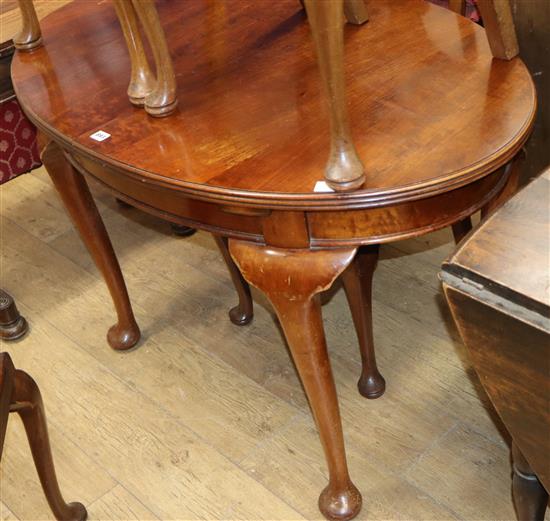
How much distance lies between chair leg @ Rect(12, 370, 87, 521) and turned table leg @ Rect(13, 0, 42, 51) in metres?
0.69

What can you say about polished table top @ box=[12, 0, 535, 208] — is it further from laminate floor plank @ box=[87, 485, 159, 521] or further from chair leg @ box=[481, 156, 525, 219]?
laminate floor plank @ box=[87, 485, 159, 521]

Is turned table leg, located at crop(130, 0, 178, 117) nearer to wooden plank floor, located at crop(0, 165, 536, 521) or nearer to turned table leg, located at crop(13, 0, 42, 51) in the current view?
turned table leg, located at crop(13, 0, 42, 51)

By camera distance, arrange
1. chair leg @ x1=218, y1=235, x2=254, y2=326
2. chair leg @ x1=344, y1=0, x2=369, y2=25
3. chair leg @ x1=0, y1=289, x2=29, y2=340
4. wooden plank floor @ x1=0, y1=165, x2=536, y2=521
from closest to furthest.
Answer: chair leg @ x1=344, y1=0, x2=369, y2=25, wooden plank floor @ x1=0, y1=165, x2=536, y2=521, chair leg @ x1=218, y1=235, x2=254, y2=326, chair leg @ x1=0, y1=289, x2=29, y2=340

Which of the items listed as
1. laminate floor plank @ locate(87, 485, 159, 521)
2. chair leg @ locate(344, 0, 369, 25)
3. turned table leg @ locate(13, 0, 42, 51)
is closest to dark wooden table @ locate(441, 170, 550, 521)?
chair leg @ locate(344, 0, 369, 25)

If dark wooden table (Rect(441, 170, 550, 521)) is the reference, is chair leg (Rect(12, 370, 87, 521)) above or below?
below

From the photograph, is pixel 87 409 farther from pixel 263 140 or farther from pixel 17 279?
pixel 263 140

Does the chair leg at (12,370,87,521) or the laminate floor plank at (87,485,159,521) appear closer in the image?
the chair leg at (12,370,87,521)

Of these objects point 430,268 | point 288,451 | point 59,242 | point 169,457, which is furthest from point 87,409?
point 430,268

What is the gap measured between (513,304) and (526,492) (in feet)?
1.78

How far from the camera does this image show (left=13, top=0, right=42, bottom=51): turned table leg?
1743mm

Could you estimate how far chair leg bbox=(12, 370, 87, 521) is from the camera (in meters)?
1.45

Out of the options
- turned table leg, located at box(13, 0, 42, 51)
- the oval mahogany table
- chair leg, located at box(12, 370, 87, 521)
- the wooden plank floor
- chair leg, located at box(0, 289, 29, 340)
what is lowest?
the wooden plank floor

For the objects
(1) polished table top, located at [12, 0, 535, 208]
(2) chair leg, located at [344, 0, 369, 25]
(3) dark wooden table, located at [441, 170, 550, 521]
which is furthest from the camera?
(2) chair leg, located at [344, 0, 369, 25]

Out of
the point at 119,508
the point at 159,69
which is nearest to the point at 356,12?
the point at 159,69
